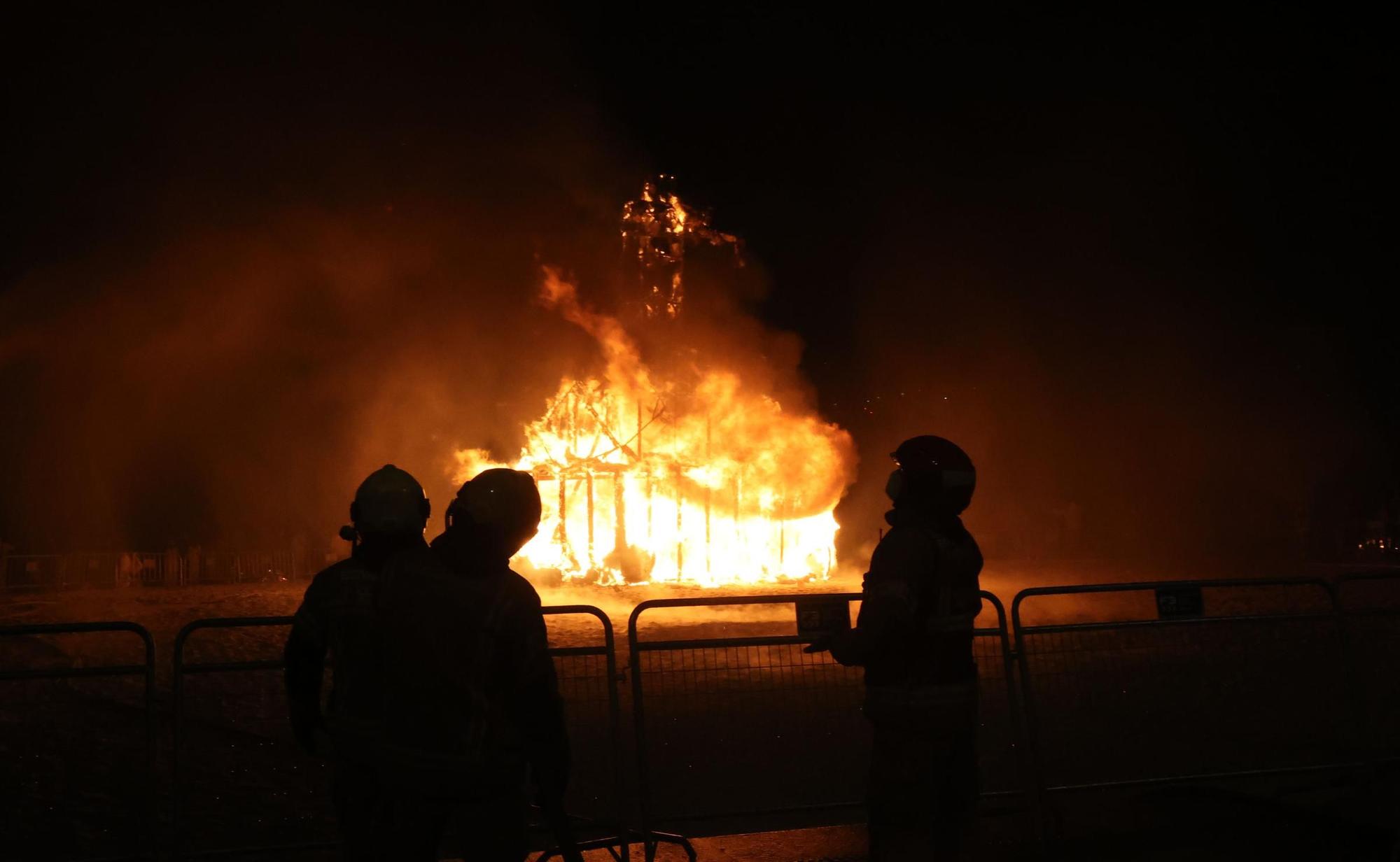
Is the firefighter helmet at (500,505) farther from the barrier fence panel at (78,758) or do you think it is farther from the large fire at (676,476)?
the large fire at (676,476)

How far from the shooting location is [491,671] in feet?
10.4

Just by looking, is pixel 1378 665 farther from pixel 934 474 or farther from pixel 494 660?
pixel 494 660

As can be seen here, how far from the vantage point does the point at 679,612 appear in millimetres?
21016

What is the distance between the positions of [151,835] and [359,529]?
255 centimetres

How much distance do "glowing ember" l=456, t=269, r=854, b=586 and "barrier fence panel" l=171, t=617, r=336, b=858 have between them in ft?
54.0

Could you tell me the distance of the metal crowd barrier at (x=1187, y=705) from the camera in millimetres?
6906

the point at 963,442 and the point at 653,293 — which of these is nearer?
the point at 653,293

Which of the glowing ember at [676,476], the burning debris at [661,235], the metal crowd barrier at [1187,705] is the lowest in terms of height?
the metal crowd barrier at [1187,705]

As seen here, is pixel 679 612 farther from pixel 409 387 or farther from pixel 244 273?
pixel 244 273

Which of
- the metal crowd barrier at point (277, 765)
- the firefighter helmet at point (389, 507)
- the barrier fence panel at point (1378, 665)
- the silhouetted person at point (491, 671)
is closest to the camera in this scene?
the silhouetted person at point (491, 671)

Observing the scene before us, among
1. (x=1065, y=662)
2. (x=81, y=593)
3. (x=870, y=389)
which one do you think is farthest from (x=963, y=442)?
(x=81, y=593)

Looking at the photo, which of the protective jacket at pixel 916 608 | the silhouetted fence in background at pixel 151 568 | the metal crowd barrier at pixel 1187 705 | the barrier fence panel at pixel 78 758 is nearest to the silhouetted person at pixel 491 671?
the protective jacket at pixel 916 608

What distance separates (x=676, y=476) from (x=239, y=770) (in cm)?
2139

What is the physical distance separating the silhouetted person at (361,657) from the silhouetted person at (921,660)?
1706 millimetres
